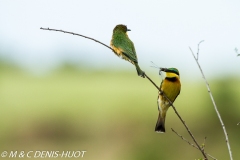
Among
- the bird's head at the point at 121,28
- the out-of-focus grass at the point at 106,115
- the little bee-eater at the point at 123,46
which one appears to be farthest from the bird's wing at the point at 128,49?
the out-of-focus grass at the point at 106,115

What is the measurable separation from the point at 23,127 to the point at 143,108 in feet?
9.09

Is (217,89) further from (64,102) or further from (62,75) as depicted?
(62,75)

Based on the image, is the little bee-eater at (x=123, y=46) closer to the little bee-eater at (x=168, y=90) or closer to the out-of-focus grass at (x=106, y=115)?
the little bee-eater at (x=168, y=90)

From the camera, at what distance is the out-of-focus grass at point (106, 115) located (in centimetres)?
1277

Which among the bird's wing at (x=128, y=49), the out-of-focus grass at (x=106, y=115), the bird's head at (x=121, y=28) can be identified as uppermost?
the bird's head at (x=121, y=28)

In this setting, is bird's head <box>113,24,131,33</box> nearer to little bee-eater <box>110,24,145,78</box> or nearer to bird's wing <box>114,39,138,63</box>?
little bee-eater <box>110,24,145,78</box>

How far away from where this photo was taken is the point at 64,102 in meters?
16.3

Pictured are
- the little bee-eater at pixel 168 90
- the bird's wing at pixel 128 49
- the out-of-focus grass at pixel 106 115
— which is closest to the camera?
the bird's wing at pixel 128 49

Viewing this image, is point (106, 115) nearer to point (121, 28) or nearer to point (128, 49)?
point (121, 28)

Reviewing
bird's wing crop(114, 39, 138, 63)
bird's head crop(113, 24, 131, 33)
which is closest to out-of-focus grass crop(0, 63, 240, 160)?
bird's head crop(113, 24, 131, 33)

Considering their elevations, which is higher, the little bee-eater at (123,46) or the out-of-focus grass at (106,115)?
the little bee-eater at (123,46)

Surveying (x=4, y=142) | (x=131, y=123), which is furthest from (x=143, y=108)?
(x=4, y=142)

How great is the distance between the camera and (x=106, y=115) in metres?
15.1

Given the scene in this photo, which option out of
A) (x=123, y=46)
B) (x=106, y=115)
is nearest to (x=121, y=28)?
(x=123, y=46)
